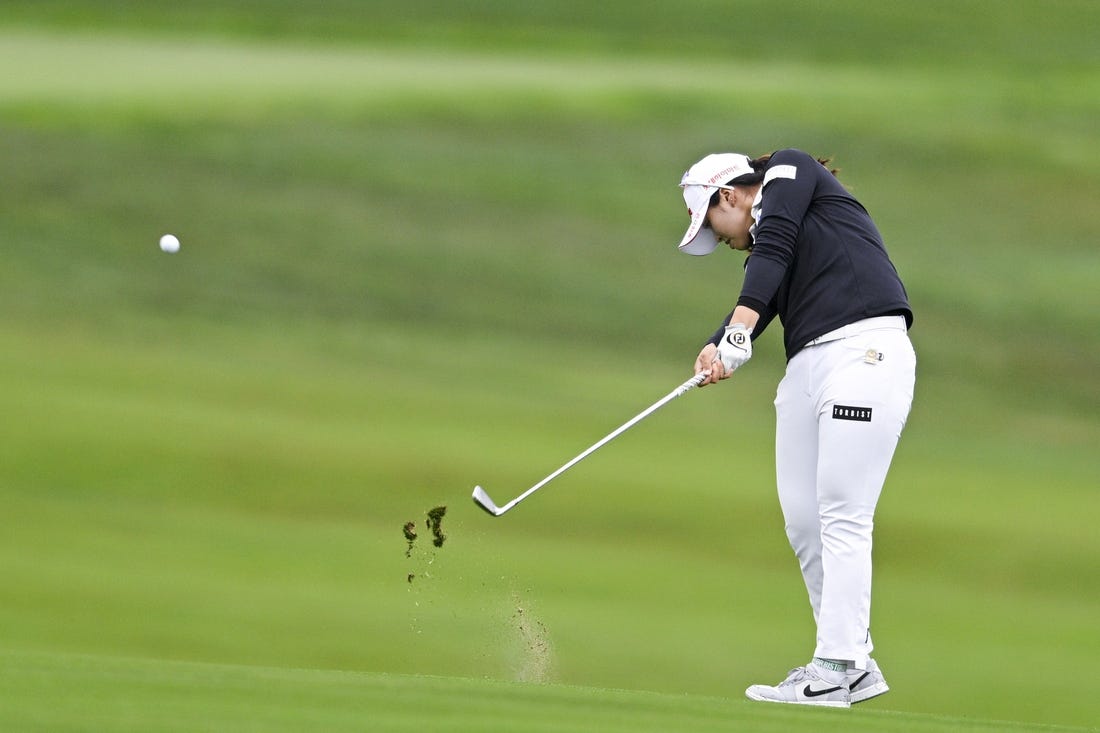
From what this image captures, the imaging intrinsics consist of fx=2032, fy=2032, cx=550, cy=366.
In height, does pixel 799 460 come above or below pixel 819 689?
above

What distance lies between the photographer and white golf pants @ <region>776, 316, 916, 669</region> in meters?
6.13

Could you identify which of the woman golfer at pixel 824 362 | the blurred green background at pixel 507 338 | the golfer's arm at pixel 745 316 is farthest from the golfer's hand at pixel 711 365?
the blurred green background at pixel 507 338

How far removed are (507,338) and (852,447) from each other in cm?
1081

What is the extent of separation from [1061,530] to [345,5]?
17.6m

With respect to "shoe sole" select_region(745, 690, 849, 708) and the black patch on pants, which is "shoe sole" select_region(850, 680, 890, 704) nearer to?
"shoe sole" select_region(745, 690, 849, 708)

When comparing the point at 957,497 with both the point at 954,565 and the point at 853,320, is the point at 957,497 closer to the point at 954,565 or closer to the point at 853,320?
the point at 954,565

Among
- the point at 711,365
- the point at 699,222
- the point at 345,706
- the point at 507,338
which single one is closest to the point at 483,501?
the point at 711,365

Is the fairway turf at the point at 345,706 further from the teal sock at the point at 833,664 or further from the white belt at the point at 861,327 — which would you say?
the white belt at the point at 861,327

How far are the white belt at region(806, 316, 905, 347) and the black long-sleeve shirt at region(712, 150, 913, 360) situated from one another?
2 centimetres

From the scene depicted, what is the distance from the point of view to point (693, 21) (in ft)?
94.0

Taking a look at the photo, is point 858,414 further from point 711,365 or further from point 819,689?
point 819,689

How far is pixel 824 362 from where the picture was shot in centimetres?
622

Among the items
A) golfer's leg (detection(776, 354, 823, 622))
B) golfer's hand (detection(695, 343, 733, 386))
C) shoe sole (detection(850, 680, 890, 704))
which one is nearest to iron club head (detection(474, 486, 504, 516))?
golfer's hand (detection(695, 343, 733, 386))

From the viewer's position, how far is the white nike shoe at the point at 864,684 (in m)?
6.20
